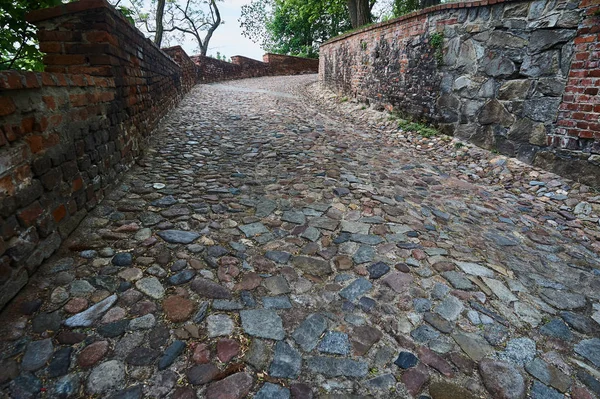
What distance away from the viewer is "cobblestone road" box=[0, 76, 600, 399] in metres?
1.37

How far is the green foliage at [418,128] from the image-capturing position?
525 cm

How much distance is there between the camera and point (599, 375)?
58.7 inches

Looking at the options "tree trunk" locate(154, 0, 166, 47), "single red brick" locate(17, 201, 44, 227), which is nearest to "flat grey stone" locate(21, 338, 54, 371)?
"single red brick" locate(17, 201, 44, 227)

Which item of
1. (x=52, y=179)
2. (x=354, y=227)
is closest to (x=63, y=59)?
(x=52, y=179)

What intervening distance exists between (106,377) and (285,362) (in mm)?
754

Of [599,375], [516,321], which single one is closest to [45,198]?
[516,321]

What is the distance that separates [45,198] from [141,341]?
1.09 m

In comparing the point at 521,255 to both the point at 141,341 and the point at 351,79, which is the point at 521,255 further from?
the point at 351,79

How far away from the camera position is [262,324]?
163cm

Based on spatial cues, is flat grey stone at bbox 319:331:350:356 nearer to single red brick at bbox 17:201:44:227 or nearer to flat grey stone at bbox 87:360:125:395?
flat grey stone at bbox 87:360:125:395

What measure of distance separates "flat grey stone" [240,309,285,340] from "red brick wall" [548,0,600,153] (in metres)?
3.93

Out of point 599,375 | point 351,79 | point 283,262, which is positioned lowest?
point 599,375

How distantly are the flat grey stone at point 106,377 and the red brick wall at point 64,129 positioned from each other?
65 centimetres

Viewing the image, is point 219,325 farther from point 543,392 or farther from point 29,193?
point 543,392
